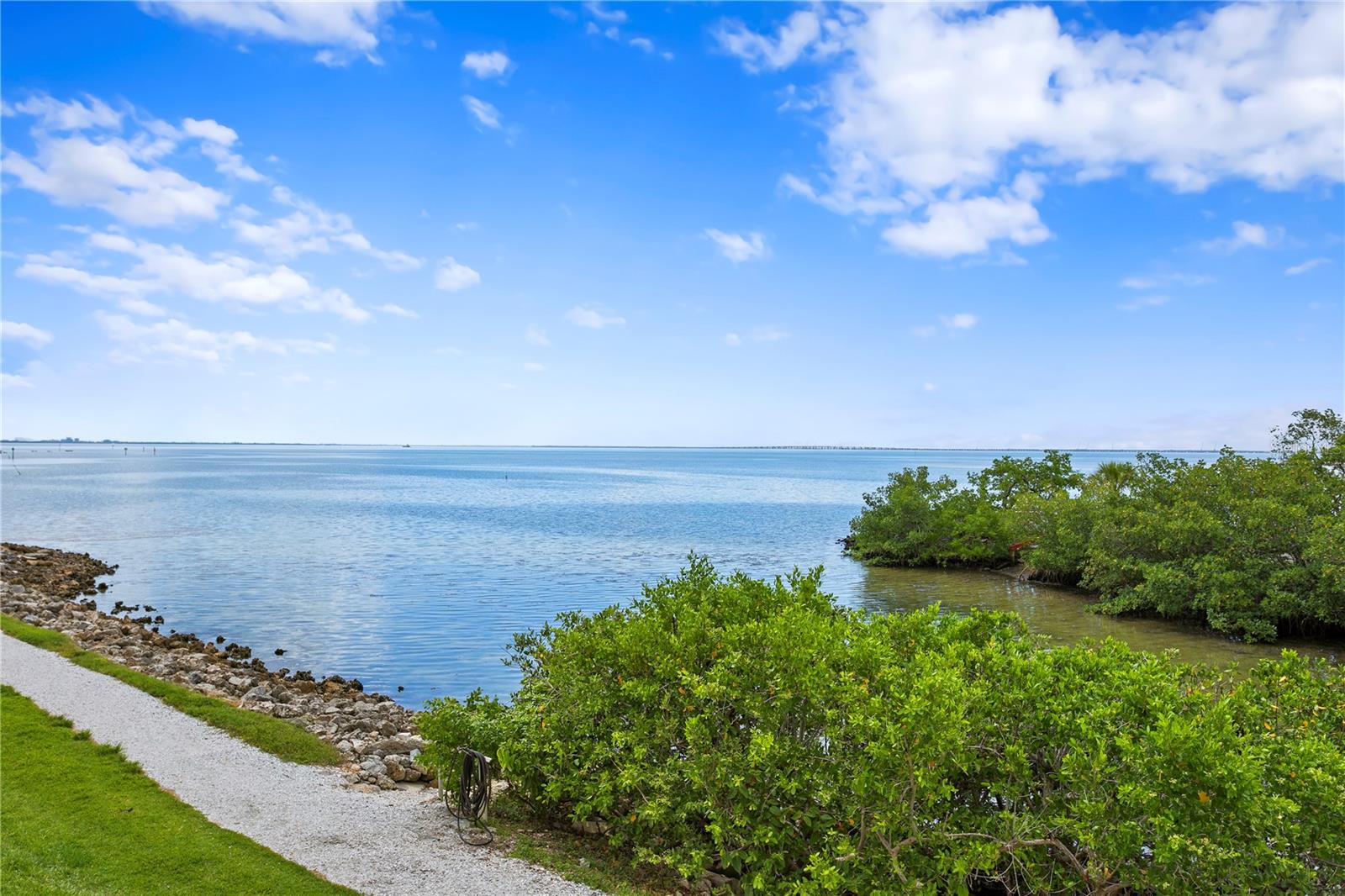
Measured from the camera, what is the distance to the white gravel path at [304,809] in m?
9.83

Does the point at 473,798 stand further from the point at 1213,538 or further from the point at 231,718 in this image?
the point at 1213,538

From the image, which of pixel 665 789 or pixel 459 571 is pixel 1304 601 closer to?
pixel 665 789

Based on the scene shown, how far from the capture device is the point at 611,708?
11055mm

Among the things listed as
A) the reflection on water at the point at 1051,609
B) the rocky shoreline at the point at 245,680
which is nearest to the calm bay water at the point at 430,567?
the reflection on water at the point at 1051,609

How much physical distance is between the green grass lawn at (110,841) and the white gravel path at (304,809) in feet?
1.02

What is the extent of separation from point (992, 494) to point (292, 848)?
44.6m

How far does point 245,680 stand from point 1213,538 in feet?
102

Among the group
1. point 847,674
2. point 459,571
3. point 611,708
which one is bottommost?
point 459,571

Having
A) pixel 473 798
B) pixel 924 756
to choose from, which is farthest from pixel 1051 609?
pixel 924 756

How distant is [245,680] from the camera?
2034 centimetres

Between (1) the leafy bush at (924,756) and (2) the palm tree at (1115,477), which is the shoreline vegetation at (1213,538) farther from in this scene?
(1) the leafy bush at (924,756)

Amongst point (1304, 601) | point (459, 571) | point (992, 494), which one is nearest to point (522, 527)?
point (459, 571)

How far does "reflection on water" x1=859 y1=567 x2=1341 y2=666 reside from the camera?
26.6m

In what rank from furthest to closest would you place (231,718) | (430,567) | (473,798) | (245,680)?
1. (430,567)
2. (245,680)
3. (231,718)
4. (473,798)
